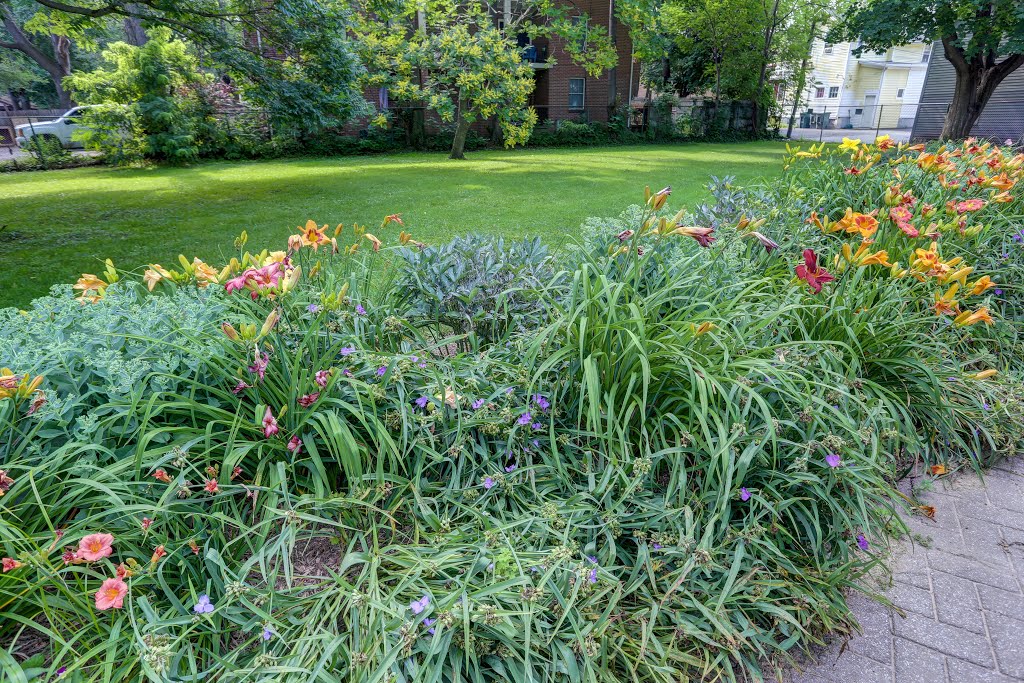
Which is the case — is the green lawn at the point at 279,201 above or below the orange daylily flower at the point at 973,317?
below

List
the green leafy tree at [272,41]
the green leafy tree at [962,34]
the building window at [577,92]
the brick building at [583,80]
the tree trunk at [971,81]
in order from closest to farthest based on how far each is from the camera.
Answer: the green leafy tree at [272,41]
the green leafy tree at [962,34]
the tree trunk at [971,81]
the brick building at [583,80]
the building window at [577,92]

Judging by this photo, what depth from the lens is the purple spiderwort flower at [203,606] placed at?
4.07ft

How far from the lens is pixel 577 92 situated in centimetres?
2031

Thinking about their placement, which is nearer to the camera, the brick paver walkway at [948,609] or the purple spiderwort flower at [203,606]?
the purple spiderwort flower at [203,606]

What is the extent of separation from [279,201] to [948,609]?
27.4 ft

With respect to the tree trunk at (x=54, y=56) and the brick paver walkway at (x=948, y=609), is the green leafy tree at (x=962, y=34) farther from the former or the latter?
the tree trunk at (x=54, y=56)

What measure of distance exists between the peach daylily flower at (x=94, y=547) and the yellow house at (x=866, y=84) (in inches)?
1488

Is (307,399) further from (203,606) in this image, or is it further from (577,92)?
(577,92)

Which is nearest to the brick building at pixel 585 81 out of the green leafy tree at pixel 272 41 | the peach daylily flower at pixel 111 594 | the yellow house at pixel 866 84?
the green leafy tree at pixel 272 41

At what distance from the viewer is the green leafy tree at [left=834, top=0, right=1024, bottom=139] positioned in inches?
448

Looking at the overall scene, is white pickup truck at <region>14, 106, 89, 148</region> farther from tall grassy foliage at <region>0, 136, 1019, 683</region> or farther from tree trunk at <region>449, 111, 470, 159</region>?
tall grassy foliage at <region>0, 136, 1019, 683</region>

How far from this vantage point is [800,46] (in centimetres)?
2109

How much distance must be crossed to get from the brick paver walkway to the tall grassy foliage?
0.12 meters

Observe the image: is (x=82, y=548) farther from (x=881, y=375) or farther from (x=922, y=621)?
(x=881, y=375)
